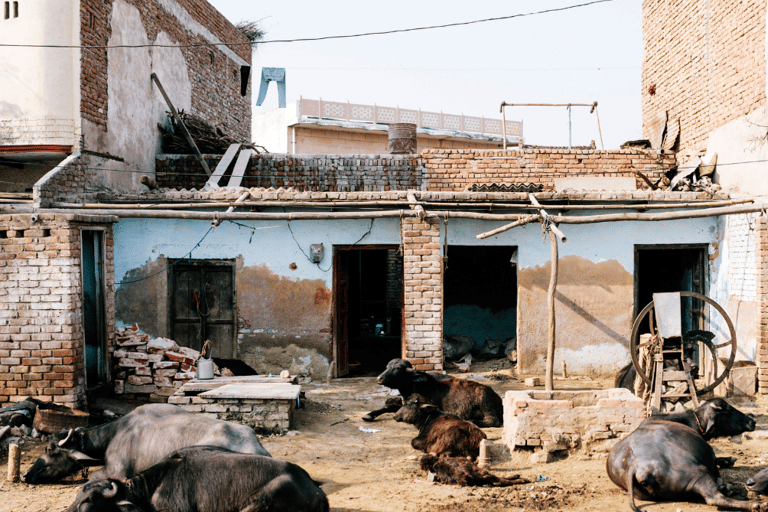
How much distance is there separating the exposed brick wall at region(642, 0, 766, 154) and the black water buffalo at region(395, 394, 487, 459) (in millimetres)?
6970

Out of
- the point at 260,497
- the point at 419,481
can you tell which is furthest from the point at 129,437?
the point at 419,481

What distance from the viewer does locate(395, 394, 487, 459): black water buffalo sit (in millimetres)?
6430

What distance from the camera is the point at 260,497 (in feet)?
14.4

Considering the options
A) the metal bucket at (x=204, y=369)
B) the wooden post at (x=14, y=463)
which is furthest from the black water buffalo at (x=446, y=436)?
the wooden post at (x=14, y=463)

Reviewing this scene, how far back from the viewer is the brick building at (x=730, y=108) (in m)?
9.43

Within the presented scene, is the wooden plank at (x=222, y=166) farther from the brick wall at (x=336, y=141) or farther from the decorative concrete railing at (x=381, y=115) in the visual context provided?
the brick wall at (x=336, y=141)

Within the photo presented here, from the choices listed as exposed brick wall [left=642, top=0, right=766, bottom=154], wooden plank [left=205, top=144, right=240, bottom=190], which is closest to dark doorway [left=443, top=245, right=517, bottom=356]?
exposed brick wall [left=642, top=0, right=766, bottom=154]

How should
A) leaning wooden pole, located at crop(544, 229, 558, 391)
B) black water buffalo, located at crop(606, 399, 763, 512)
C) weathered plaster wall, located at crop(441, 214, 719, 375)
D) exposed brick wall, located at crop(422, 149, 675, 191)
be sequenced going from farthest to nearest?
exposed brick wall, located at crop(422, 149, 675, 191) < weathered plaster wall, located at crop(441, 214, 719, 375) < leaning wooden pole, located at crop(544, 229, 558, 391) < black water buffalo, located at crop(606, 399, 763, 512)

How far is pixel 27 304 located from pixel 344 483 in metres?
4.70

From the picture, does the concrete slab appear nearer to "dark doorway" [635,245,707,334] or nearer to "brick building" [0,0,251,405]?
"brick building" [0,0,251,405]

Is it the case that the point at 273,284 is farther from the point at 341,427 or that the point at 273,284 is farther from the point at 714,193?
the point at 714,193

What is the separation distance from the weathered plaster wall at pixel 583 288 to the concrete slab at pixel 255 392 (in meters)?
3.94

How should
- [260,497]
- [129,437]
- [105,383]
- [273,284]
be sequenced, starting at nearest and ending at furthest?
[260,497] < [129,437] < [105,383] < [273,284]

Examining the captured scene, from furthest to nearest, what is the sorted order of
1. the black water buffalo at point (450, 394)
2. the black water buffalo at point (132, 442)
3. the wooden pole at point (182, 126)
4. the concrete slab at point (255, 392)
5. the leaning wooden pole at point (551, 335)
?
the wooden pole at point (182, 126) < the black water buffalo at point (450, 394) < the concrete slab at point (255, 392) < the leaning wooden pole at point (551, 335) < the black water buffalo at point (132, 442)
